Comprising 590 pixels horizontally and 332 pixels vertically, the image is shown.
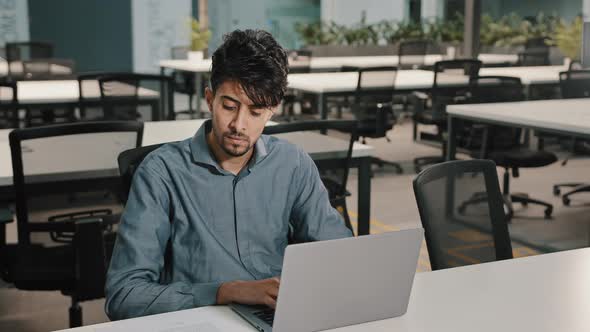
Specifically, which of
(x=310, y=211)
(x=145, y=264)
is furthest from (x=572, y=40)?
(x=145, y=264)

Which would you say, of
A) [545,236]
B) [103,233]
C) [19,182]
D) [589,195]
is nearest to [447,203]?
[103,233]

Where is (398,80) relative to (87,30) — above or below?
below

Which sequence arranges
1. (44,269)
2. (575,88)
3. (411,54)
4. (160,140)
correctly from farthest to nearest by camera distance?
1. (411,54)
2. (575,88)
3. (160,140)
4. (44,269)

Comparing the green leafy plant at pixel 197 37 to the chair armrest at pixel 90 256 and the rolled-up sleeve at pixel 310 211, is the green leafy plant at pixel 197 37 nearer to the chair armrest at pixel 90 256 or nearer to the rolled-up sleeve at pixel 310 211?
the chair armrest at pixel 90 256

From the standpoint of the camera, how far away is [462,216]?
7.48 ft

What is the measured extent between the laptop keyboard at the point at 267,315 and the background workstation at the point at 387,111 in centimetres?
4

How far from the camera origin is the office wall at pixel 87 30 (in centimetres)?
1072

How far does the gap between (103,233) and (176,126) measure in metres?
1.39

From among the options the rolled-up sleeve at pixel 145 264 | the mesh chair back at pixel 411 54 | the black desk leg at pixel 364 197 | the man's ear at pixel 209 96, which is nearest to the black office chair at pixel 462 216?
the man's ear at pixel 209 96

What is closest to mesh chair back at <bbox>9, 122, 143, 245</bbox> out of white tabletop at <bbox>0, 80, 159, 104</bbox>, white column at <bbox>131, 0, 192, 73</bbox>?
white tabletop at <bbox>0, 80, 159, 104</bbox>

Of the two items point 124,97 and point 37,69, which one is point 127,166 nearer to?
point 124,97

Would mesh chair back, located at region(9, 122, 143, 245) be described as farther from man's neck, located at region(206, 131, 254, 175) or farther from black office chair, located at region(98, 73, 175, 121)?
black office chair, located at region(98, 73, 175, 121)

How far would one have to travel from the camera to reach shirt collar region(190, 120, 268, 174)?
1.85 meters

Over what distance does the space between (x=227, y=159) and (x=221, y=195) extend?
0.10 meters
